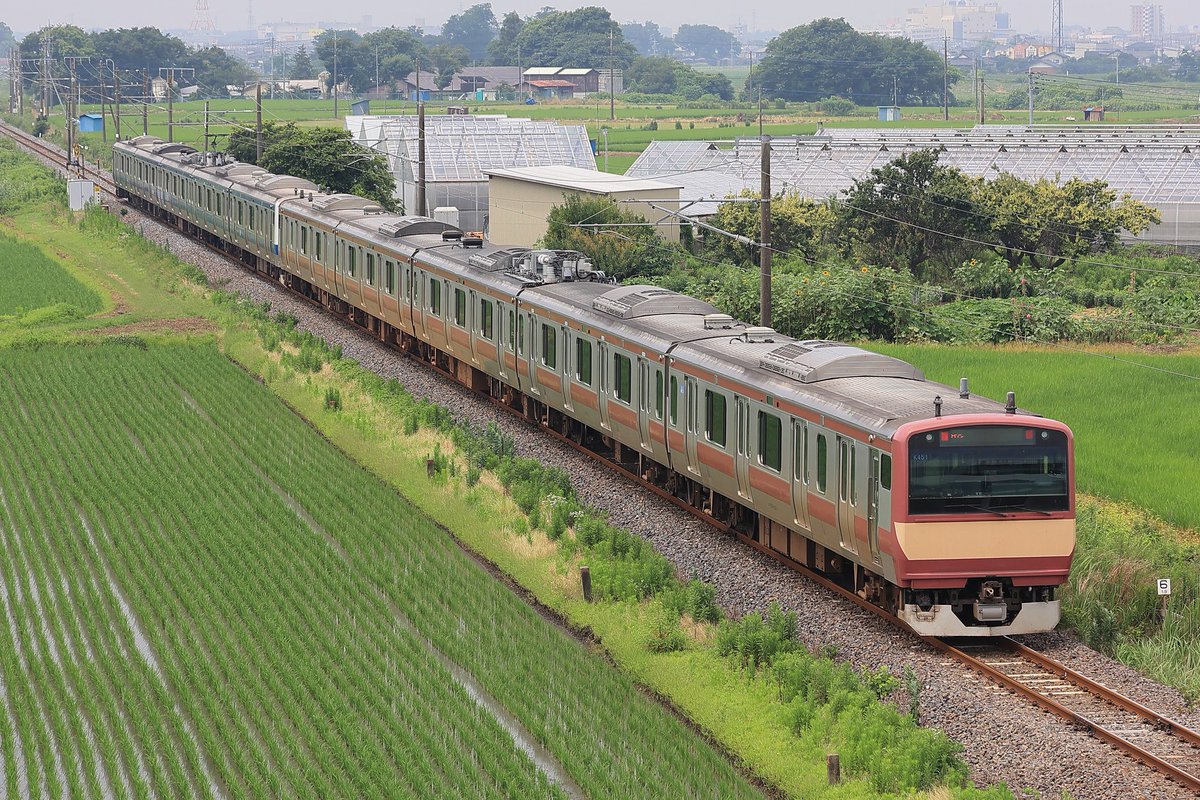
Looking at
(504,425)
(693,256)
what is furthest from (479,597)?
(693,256)

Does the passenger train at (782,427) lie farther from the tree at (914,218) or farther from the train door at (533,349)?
the tree at (914,218)

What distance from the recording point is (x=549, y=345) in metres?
25.0

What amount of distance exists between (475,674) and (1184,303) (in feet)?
89.3

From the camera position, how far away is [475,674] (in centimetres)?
1575

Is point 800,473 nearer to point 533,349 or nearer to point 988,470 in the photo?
point 988,470

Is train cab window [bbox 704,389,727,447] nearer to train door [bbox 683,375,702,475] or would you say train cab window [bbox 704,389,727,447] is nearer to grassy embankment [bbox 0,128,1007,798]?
train door [bbox 683,375,702,475]

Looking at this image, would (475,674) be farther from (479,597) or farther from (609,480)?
(609,480)

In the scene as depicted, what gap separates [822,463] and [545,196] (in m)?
34.2

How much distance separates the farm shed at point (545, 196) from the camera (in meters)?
47.9

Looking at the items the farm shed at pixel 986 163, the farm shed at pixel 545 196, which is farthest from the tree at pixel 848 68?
the farm shed at pixel 545 196

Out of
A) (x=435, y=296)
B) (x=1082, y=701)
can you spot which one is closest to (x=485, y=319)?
(x=435, y=296)

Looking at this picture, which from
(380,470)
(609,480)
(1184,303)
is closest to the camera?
(609,480)

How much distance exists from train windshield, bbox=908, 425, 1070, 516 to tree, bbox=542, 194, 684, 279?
26.9 meters

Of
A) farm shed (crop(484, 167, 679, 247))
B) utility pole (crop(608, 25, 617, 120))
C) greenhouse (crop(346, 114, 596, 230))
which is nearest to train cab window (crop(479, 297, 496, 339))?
farm shed (crop(484, 167, 679, 247))
